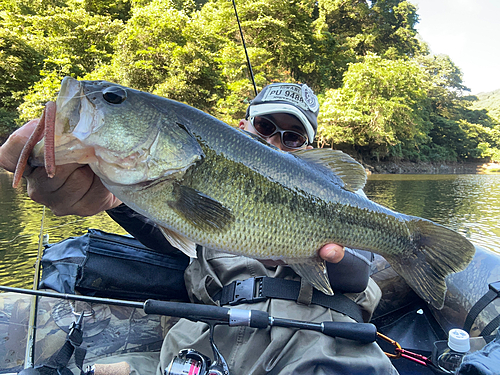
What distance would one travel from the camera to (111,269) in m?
2.21

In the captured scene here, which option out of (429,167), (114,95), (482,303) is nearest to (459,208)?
(482,303)

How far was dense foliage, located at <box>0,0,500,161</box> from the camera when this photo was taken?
811 inches

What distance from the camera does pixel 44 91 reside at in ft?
61.2

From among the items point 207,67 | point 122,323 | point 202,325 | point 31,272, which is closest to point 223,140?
point 202,325

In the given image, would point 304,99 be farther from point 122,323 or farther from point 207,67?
point 207,67

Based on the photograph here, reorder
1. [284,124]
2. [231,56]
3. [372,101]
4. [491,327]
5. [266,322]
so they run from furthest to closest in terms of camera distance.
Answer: [372,101] → [231,56] → [284,124] → [491,327] → [266,322]

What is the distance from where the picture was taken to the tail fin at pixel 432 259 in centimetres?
180

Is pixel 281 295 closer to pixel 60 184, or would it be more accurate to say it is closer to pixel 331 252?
pixel 331 252

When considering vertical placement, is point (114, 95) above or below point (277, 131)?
below

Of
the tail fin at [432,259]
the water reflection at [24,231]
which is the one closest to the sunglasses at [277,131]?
the tail fin at [432,259]

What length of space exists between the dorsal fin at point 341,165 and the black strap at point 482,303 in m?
1.39

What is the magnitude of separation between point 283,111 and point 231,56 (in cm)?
2102

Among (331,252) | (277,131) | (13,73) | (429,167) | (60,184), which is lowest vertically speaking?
(331,252)

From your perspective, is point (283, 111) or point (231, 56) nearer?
point (283, 111)
